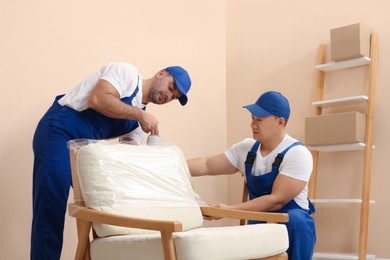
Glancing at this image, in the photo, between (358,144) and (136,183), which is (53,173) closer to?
(136,183)

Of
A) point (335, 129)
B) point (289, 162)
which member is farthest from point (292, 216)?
point (335, 129)

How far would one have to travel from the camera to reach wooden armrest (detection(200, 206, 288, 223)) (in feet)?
7.22

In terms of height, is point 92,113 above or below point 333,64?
below

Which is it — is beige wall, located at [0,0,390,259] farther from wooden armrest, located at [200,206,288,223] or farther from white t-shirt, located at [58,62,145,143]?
wooden armrest, located at [200,206,288,223]

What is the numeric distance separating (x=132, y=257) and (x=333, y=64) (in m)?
2.11

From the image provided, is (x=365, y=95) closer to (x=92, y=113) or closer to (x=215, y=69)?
(x=215, y=69)

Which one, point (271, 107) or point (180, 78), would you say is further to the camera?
point (271, 107)

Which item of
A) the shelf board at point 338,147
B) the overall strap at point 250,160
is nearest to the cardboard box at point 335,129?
the shelf board at point 338,147

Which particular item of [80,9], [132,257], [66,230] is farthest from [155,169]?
[80,9]

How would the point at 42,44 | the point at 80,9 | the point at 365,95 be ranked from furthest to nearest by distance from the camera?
the point at 365,95 → the point at 80,9 → the point at 42,44

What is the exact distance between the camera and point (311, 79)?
367 cm

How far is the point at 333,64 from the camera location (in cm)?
342

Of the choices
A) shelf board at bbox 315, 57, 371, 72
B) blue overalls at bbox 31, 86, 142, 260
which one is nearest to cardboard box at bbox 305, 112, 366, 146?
shelf board at bbox 315, 57, 371, 72

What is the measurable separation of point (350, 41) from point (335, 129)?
0.55 m
